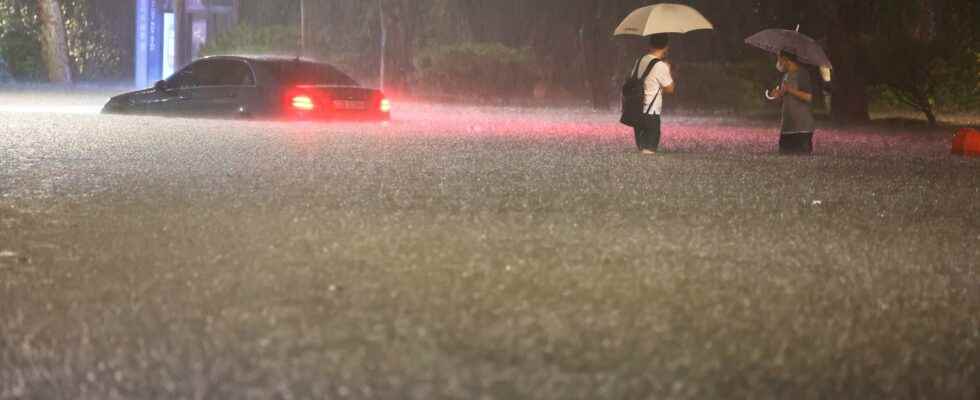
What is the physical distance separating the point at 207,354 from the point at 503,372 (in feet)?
3.51

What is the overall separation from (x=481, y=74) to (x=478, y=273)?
35659 mm

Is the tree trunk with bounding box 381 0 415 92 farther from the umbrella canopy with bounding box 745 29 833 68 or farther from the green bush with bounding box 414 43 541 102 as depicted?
the umbrella canopy with bounding box 745 29 833 68

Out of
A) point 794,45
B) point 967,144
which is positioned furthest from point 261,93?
point 967,144

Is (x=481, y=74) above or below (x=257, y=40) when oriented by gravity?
below

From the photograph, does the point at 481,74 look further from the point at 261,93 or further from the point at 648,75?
the point at 648,75

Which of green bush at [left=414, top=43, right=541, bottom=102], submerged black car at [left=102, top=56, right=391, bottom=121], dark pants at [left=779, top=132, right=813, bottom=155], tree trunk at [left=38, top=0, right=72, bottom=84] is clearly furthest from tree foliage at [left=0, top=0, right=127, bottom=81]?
dark pants at [left=779, top=132, right=813, bottom=155]

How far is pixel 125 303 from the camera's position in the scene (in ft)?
22.1

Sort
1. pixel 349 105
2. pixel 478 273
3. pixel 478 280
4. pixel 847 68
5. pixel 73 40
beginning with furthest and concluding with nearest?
pixel 73 40, pixel 847 68, pixel 349 105, pixel 478 273, pixel 478 280

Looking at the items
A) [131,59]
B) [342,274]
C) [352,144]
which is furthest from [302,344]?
[131,59]

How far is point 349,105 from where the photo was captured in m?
24.9

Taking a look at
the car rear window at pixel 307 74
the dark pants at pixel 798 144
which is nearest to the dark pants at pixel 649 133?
the dark pants at pixel 798 144

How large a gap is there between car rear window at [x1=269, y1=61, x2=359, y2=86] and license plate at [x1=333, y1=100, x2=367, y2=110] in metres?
0.56

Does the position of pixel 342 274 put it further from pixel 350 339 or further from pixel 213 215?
pixel 213 215

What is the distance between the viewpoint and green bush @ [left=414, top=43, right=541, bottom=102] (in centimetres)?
4306
